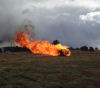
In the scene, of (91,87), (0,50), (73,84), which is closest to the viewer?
(91,87)

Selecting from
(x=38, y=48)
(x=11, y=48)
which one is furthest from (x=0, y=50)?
(x=38, y=48)

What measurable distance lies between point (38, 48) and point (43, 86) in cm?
4285

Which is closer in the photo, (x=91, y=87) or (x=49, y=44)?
(x=91, y=87)

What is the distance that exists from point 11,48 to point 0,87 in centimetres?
11159

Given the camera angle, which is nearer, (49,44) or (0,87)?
(0,87)

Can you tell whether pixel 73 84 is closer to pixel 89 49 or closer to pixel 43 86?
pixel 43 86

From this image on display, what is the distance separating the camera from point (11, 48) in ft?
390

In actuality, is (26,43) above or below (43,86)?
above

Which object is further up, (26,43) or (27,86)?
(26,43)

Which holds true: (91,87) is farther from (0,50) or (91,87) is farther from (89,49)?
(89,49)

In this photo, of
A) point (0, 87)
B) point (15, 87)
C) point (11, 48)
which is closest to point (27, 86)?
point (15, 87)

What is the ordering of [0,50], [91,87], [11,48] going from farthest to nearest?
[11,48], [0,50], [91,87]

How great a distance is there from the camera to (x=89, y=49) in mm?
124188

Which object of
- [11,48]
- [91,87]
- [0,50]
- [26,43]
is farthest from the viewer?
[11,48]
